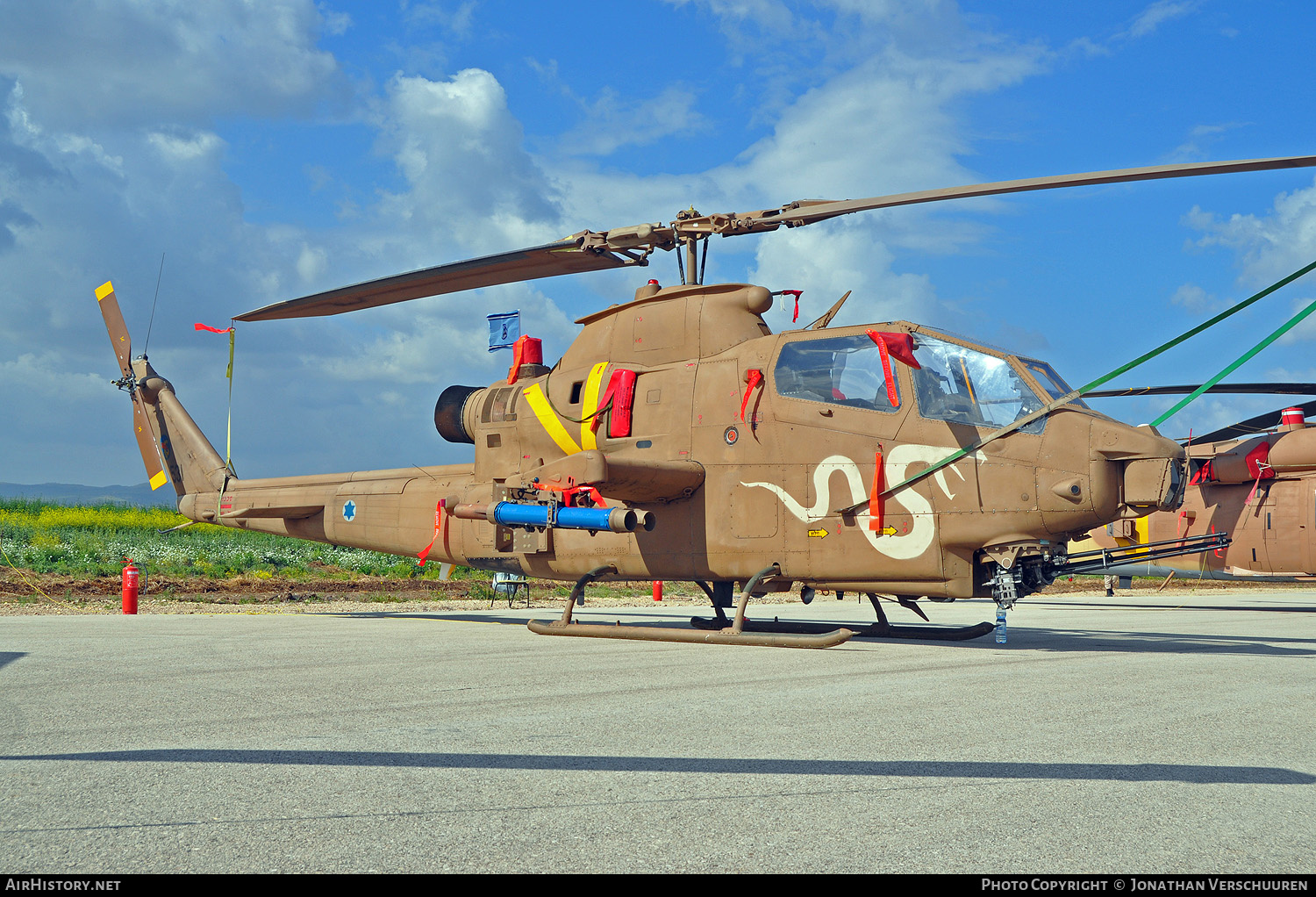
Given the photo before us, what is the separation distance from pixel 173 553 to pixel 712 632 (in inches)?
875

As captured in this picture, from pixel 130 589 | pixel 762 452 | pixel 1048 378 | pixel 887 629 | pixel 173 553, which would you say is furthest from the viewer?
pixel 173 553

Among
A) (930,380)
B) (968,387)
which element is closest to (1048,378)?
(968,387)

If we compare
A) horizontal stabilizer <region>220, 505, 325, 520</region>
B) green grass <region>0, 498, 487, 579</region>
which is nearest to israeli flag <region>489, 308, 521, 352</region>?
horizontal stabilizer <region>220, 505, 325, 520</region>

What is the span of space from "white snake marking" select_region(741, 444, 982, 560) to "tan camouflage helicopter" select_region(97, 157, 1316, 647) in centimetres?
2

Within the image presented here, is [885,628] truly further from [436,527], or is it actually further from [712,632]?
[436,527]

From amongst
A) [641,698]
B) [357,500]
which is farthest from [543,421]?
[641,698]

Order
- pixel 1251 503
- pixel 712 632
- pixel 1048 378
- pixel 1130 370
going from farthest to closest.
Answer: pixel 1251 503 → pixel 712 632 → pixel 1048 378 → pixel 1130 370

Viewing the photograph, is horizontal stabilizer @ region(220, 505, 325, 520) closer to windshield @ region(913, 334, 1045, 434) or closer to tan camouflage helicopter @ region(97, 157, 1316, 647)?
tan camouflage helicopter @ region(97, 157, 1316, 647)

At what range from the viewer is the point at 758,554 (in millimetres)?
10641

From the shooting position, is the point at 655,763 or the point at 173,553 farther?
the point at 173,553

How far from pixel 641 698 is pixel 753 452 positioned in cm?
470

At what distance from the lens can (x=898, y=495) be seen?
986 centimetres

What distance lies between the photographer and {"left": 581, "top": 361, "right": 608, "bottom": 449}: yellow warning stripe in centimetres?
1188

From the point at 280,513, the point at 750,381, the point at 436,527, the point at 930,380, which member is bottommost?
the point at 436,527
